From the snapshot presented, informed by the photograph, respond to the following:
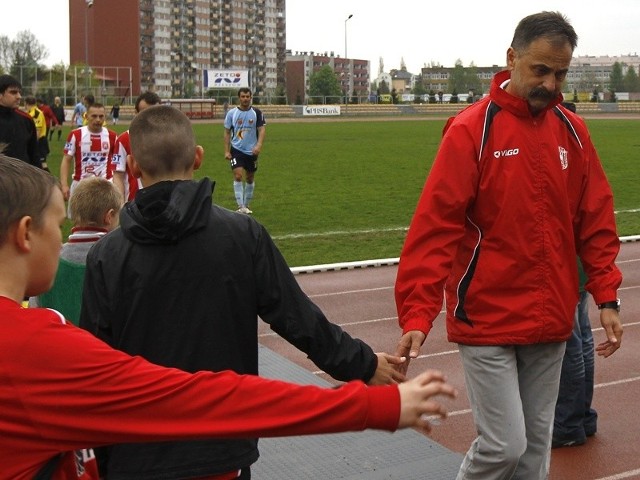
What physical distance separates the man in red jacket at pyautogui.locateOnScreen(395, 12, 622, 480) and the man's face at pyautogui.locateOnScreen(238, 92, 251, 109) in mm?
13303

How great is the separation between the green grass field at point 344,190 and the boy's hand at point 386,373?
8186 mm

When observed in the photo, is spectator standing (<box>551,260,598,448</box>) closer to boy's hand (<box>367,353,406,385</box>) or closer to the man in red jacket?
the man in red jacket

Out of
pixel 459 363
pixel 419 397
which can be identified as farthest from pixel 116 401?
pixel 459 363

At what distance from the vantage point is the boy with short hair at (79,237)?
13.7 feet

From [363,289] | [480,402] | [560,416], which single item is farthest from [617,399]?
[363,289]

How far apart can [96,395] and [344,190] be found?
18.3 m

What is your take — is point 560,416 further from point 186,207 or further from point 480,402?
point 186,207

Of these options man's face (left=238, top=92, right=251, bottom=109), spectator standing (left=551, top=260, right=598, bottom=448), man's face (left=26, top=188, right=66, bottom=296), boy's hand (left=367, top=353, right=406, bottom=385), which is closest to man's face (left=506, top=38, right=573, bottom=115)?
boy's hand (left=367, top=353, right=406, bottom=385)

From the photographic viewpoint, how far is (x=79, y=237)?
14.5 ft

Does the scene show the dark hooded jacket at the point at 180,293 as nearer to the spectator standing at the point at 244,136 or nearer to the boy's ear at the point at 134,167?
the boy's ear at the point at 134,167

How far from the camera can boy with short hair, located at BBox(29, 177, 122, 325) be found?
4.16 m

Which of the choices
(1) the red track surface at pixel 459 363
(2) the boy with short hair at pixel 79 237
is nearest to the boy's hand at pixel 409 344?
(2) the boy with short hair at pixel 79 237

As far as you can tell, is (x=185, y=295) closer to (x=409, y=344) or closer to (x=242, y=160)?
(x=409, y=344)

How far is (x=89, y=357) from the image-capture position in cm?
185
